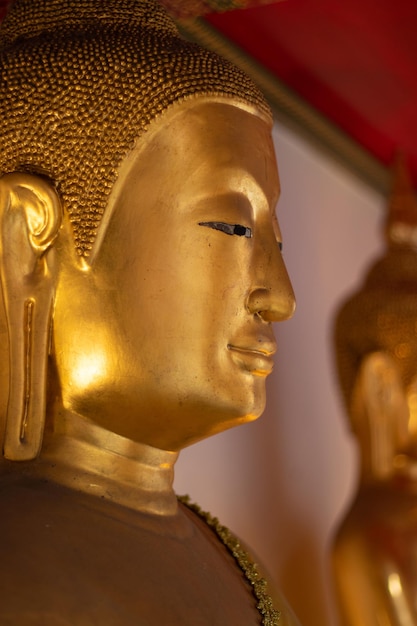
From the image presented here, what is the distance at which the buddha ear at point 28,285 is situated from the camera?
1191 mm

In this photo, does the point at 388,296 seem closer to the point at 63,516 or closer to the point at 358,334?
the point at 358,334

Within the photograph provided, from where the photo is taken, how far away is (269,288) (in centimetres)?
125

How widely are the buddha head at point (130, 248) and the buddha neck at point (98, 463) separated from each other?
0.04 feet

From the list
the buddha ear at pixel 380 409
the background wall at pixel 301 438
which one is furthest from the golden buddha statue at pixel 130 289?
the buddha ear at pixel 380 409

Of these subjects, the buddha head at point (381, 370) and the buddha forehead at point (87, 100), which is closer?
the buddha forehead at point (87, 100)

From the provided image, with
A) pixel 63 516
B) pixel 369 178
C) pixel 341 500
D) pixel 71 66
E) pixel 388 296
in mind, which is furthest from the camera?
pixel 369 178

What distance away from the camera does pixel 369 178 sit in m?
2.46

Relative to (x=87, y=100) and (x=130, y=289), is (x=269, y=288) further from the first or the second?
(x=87, y=100)

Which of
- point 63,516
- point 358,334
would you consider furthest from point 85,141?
point 358,334

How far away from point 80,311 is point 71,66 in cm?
24

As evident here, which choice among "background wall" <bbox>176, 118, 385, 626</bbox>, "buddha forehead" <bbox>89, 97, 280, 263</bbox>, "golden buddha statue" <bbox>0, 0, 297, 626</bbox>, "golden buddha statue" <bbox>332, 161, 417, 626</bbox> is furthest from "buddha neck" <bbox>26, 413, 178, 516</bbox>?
"golden buddha statue" <bbox>332, 161, 417, 626</bbox>

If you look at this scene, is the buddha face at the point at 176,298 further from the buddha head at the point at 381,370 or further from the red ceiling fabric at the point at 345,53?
the buddha head at the point at 381,370

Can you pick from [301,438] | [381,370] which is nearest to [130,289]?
[381,370]

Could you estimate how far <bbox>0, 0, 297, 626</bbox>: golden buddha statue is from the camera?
119cm
